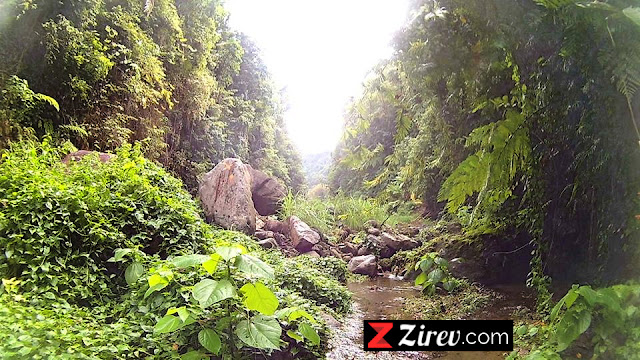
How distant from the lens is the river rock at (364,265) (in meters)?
6.00

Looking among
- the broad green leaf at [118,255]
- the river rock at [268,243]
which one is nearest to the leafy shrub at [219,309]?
the broad green leaf at [118,255]

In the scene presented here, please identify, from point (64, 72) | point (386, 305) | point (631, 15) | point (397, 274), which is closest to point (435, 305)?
point (386, 305)

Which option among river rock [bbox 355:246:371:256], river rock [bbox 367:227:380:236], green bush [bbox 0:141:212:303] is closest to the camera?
green bush [bbox 0:141:212:303]

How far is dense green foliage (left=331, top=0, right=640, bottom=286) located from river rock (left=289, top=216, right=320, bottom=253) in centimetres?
287

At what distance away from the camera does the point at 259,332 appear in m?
2.01

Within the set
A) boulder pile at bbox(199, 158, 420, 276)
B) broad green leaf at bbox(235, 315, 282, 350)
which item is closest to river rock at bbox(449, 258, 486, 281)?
boulder pile at bbox(199, 158, 420, 276)

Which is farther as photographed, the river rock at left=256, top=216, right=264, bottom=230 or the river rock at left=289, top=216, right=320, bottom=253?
the river rock at left=256, top=216, right=264, bottom=230

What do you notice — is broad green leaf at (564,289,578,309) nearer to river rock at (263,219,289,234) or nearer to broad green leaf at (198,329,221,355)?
broad green leaf at (198,329,221,355)

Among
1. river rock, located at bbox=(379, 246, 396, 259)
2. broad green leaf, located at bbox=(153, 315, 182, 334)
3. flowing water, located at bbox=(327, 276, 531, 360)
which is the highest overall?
river rock, located at bbox=(379, 246, 396, 259)

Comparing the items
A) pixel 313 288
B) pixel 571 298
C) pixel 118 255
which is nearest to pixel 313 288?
pixel 313 288

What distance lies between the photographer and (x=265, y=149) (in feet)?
40.3

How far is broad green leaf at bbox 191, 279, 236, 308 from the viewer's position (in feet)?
6.30

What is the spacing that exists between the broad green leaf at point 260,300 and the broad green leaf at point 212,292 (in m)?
0.09

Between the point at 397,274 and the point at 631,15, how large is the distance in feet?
16.2
